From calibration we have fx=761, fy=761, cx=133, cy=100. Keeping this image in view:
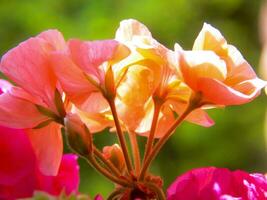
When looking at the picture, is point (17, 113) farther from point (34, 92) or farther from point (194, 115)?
point (194, 115)

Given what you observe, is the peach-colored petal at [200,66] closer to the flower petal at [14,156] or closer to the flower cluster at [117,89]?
the flower cluster at [117,89]

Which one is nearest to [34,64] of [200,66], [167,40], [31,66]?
[31,66]

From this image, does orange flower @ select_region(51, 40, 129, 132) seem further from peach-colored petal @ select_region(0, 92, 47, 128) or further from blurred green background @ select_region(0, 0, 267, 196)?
blurred green background @ select_region(0, 0, 267, 196)

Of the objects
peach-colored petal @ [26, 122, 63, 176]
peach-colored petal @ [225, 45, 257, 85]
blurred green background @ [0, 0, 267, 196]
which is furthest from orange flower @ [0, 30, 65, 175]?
blurred green background @ [0, 0, 267, 196]

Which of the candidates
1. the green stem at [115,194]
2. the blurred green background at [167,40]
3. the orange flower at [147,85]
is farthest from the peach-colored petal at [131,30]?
the blurred green background at [167,40]

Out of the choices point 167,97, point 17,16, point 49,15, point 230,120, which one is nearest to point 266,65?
point 230,120

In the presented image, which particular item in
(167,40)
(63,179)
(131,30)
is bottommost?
(167,40)

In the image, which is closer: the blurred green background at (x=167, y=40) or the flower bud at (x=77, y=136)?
the flower bud at (x=77, y=136)
